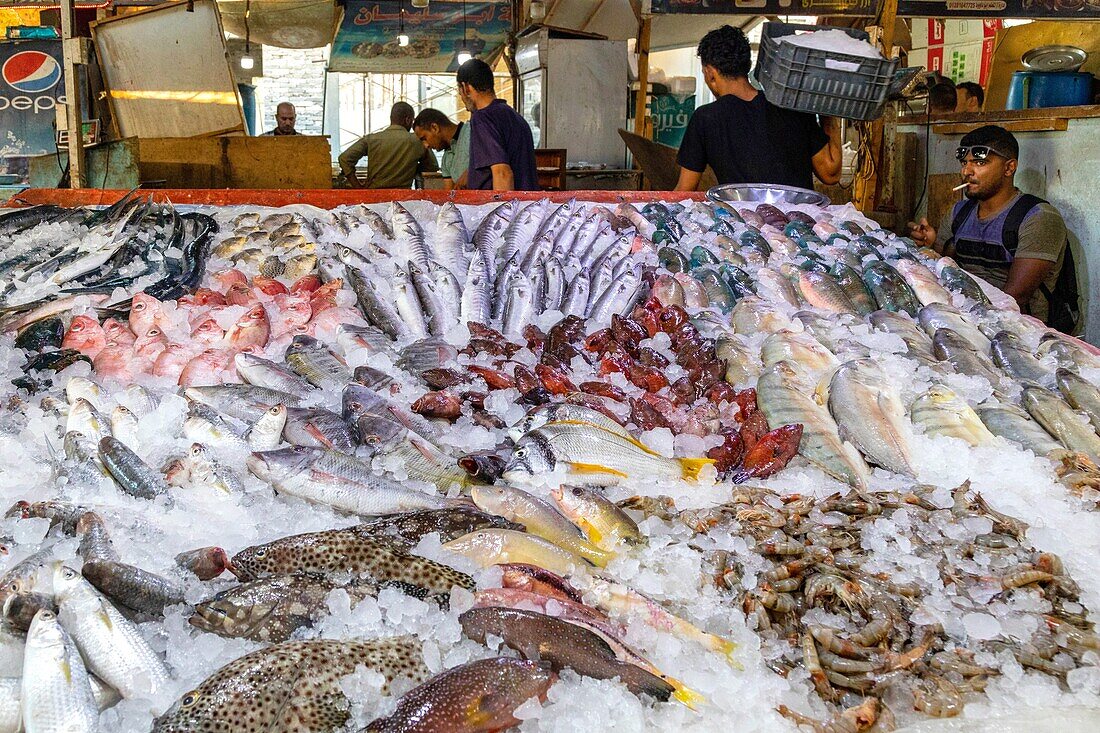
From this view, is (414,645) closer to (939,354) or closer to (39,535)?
(39,535)

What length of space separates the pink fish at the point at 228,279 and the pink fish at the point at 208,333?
0.56 meters

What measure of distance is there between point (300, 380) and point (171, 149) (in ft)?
15.6

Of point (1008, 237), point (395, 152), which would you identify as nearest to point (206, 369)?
point (1008, 237)

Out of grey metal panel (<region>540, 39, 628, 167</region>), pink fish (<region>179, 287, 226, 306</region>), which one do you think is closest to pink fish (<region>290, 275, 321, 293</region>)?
pink fish (<region>179, 287, 226, 306</region>)

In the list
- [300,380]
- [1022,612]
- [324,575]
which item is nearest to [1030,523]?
[1022,612]

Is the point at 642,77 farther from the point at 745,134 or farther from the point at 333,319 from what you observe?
the point at 333,319

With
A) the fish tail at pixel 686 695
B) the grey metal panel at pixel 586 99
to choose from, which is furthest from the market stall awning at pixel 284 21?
the fish tail at pixel 686 695

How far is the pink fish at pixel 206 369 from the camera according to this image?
329cm

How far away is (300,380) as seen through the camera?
3258mm

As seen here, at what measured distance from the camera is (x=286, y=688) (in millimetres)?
1663

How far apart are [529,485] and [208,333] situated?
71.8 inches

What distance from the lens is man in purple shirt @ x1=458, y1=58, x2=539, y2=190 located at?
19.6 feet

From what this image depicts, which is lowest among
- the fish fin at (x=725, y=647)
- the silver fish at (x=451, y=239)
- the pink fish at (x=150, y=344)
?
the fish fin at (x=725, y=647)

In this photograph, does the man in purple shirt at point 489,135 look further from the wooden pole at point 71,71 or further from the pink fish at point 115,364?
the pink fish at point 115,364
